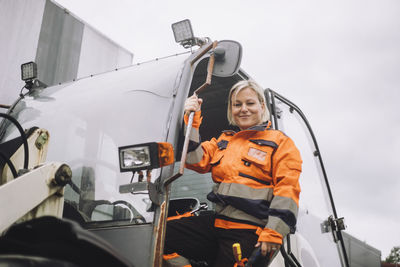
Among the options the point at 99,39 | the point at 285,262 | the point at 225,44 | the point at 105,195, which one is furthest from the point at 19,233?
the point at 99,39

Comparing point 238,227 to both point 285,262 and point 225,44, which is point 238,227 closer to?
point 285,262

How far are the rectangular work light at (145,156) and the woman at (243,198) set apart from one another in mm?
381

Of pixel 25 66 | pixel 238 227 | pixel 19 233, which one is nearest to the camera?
pixel 19 233

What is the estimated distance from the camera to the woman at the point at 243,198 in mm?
1919

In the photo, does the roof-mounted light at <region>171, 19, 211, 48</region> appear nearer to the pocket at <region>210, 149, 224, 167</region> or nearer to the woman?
the woman

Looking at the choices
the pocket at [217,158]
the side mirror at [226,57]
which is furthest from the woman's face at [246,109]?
the side mirror at [226,57]

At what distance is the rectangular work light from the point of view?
1.57 metres

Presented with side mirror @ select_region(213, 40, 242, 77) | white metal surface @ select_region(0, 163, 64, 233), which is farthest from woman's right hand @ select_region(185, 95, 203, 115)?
white metal surface @ select_region(0, 163, 64, 233)

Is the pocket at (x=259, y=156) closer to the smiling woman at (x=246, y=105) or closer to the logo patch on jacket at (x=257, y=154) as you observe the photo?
the logo patch on jacket at (x=257, y=154)

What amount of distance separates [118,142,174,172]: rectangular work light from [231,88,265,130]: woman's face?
0.91 metres

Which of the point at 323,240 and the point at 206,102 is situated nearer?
the point at 323,240

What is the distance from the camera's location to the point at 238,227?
1.99 meters

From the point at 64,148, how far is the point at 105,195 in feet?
1.52

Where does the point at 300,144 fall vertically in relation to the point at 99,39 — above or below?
below
